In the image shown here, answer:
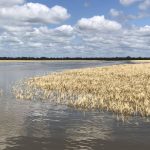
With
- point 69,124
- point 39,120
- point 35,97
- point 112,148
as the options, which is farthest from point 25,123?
point 35,97

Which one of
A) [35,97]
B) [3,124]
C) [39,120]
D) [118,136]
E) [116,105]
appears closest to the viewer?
[118,136]

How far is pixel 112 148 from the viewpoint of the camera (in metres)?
12.2

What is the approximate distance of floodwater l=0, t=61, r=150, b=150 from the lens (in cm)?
1254

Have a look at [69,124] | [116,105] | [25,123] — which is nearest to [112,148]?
[69,124]

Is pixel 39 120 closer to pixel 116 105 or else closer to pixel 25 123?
pixel 25 123

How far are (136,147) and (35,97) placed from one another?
586 inches

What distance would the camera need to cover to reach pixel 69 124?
16.3 m

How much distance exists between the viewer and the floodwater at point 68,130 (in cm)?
1254

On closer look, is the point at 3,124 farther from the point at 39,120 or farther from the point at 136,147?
the point at 136,147

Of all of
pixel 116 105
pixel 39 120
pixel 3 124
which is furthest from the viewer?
pixel 116 105

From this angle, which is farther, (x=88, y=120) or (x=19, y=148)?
(x=88, y=120)

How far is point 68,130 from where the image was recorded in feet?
49.1

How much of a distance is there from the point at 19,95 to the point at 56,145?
572 inches

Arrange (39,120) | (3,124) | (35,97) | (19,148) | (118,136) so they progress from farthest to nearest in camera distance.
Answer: (35,97) → (39,120) → (3,124) → (118,136) → (19,148)
